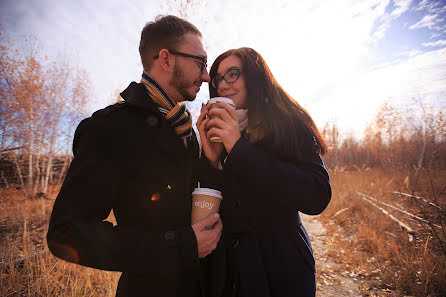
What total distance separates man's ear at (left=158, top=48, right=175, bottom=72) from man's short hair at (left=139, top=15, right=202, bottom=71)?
74 millimetres

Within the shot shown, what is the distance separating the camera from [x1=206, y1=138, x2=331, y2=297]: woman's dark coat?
125 cm

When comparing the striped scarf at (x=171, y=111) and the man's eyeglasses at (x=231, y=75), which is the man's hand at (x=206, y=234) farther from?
the man's eyeglasses at (x=231, y=75)

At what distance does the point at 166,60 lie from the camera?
1.70 m

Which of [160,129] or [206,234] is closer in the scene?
[206,234]

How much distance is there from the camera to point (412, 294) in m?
3.24

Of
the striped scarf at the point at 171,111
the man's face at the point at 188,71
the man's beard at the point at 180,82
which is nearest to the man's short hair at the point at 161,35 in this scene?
the man's face at the point at 188,71

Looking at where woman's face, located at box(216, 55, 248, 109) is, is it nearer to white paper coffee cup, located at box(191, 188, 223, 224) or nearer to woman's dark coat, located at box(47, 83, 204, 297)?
woman's dark coat, located at box(47, 83, 204, 297)

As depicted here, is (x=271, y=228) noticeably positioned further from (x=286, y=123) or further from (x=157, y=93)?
(x=157, y=93)

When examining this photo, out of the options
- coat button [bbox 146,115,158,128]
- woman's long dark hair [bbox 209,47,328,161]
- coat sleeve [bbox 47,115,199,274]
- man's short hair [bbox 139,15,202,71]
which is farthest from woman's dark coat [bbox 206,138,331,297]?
man's short hair [bbox 139,15,202,71]

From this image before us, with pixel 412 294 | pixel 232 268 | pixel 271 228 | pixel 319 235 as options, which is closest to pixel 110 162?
pixel 232 268

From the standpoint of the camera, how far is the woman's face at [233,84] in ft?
6.34

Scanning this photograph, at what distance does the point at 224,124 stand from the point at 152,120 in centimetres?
48

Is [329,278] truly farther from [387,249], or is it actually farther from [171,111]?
[171,111]

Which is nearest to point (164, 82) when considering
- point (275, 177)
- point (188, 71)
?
point (188, 71)
